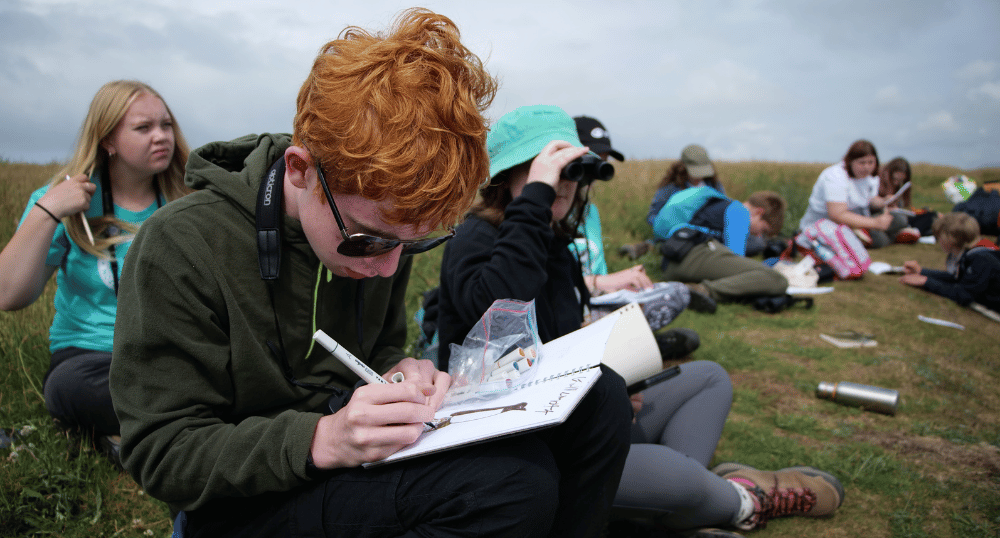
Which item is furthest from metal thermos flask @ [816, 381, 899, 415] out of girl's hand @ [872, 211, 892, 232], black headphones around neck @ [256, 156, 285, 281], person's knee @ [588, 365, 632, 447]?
girl's hand @ [872, 211, 892, 232]

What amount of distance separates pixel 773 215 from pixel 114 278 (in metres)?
8.39

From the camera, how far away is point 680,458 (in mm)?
2123

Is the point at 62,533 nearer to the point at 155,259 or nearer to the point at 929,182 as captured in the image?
the point at 155,259

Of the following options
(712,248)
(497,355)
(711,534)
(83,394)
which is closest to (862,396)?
(711,534)

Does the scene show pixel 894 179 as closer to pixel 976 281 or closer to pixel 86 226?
pixel 976 281

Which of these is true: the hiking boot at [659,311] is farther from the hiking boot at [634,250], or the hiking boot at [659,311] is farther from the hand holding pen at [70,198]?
the hand holding pen at [70,198]

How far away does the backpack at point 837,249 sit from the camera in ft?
24.5

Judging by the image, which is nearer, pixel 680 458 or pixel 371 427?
pixel 371 427

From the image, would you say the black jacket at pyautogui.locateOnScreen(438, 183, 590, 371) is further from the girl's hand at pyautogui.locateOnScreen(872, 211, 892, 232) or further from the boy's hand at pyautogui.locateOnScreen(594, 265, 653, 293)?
the girl's hand at pyautogui.locateOnScreen(872, 211, 892, 232)

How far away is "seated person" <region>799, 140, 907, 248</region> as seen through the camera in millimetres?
8430

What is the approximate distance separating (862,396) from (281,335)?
11.6ft

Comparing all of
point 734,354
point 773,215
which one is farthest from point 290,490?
point 773,215

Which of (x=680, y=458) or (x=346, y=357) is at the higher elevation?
(x=346, y=357)

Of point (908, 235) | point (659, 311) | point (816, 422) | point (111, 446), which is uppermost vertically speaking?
point (908, 235)
